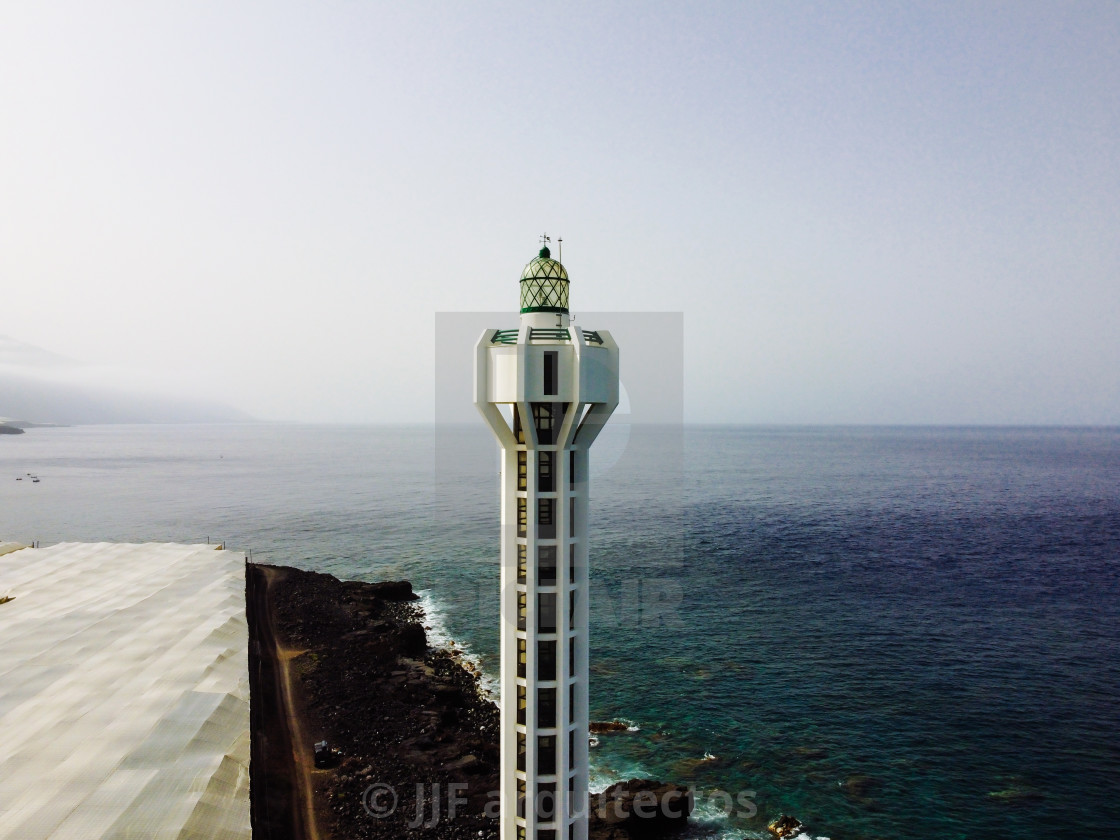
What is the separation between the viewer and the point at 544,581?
26469 mm

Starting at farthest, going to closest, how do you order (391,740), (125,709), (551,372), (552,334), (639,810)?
(391,740)
(639,810)
(125,709)
(552,334)
(551,372)

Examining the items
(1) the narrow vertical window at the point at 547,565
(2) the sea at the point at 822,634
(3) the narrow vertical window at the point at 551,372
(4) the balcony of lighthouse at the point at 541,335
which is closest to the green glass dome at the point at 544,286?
(4) the balcony of lighthouse at the point at 541,335

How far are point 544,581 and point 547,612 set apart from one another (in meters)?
1.38

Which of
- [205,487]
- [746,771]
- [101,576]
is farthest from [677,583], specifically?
[205,487]

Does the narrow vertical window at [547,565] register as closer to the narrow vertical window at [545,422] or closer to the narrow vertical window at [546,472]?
the narrow vertical window at [546,472]

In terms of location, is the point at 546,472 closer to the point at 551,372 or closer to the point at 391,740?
the point at 551,372

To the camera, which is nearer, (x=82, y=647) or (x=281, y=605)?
(x=82, y=647)

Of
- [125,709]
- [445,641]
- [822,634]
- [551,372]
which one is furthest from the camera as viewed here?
[445,641]

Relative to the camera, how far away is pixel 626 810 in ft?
131

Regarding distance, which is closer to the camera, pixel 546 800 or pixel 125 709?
pixel 546 800

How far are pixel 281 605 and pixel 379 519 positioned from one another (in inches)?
2638

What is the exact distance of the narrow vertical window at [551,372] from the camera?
24.1 metres

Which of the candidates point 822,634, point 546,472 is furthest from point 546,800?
point 822,634

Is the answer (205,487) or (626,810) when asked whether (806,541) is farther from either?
(205,487)
